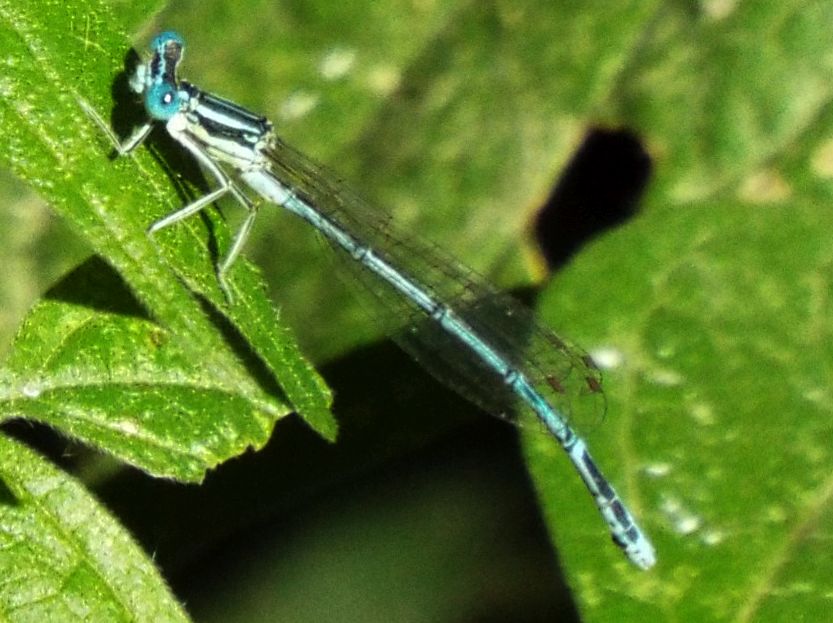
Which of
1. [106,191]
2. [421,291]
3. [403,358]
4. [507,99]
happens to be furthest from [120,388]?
[507,99]

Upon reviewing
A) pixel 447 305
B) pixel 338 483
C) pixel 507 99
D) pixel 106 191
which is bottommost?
pixel 338 483

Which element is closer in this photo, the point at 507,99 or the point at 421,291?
the point at 421,291

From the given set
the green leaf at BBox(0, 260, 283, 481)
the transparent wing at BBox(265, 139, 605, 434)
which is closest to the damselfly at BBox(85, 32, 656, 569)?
the transparent wing at BBox(265, 139, 605, 434)

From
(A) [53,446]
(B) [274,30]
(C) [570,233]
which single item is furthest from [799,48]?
(A) [53,446]

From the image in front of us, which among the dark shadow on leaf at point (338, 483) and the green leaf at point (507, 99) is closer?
the dark shadow on leaf at point (338, 483)

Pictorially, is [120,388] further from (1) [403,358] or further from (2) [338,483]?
(1) [403,358]

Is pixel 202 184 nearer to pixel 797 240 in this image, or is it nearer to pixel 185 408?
pixel 185 408

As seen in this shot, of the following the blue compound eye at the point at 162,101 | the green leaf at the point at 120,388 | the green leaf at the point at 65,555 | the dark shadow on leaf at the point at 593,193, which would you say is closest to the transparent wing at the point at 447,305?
the dark shadow on leaf at the point at 593,193

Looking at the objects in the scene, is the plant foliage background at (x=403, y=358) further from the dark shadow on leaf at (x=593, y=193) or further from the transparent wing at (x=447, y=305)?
the transparent wing at (x=447, y=305)
